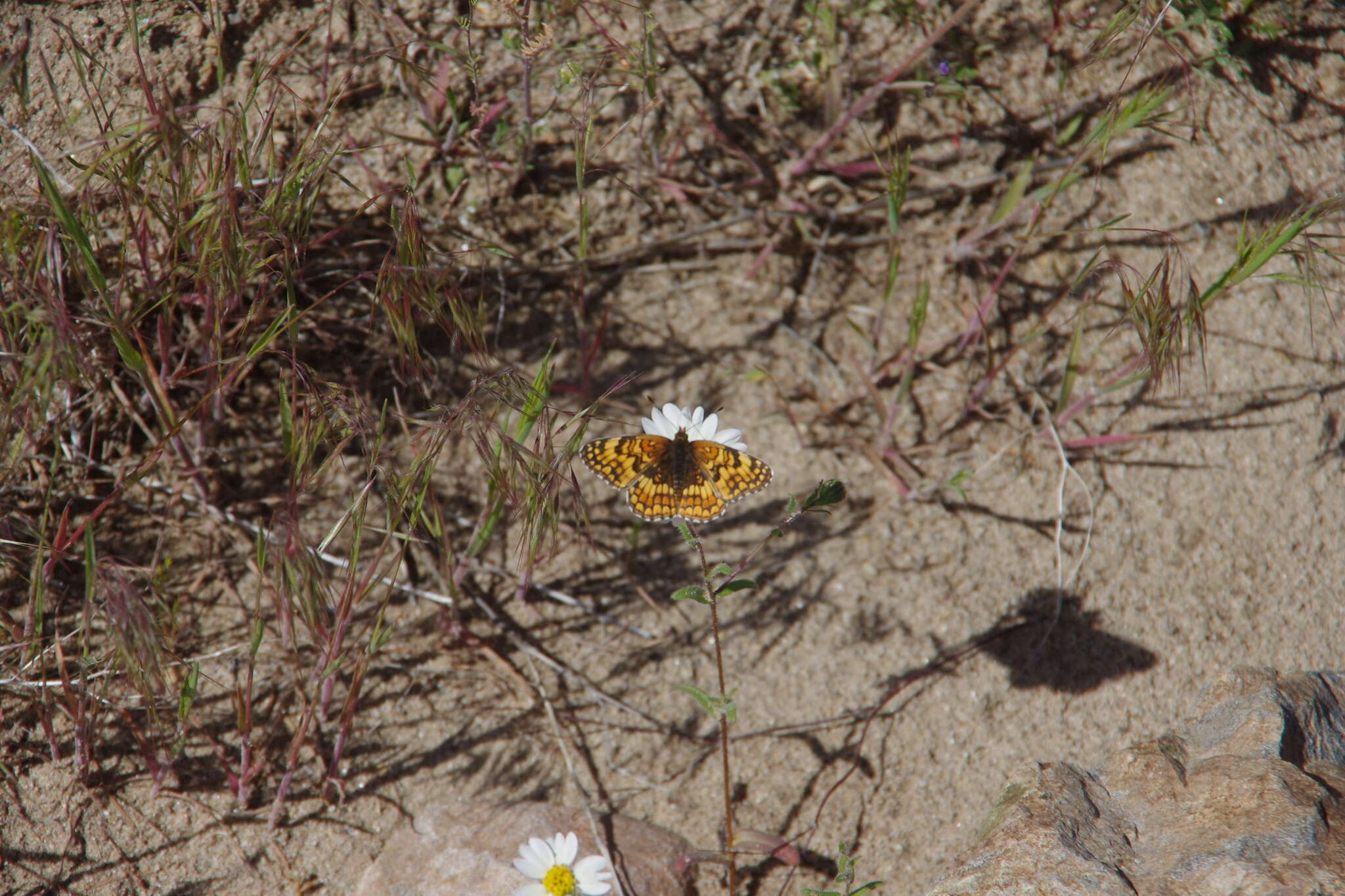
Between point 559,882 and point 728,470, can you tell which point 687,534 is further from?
point 559,882

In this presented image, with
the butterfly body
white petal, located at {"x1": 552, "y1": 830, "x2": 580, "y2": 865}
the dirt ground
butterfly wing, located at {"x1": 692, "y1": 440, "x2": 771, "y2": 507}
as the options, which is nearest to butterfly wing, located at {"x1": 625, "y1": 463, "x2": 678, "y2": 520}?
the butterfly body

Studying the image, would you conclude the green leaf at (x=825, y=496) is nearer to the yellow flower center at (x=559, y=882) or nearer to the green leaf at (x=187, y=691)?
the yellow flower center at (x=559, y=882)

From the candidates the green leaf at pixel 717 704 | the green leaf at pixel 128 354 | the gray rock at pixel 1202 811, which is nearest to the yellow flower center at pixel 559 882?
the green leaf at pixel 717 704

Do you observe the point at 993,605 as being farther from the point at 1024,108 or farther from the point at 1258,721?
the point at 1024,108

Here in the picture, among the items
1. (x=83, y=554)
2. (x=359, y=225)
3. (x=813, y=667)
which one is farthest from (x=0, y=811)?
(x=813, y=667)

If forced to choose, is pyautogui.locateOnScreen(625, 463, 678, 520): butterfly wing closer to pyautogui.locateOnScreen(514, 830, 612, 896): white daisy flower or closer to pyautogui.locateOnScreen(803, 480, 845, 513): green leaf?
pyautogui.locateOnScreen(803, 480, 845, 513): green leaf

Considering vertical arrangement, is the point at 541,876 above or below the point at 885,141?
below

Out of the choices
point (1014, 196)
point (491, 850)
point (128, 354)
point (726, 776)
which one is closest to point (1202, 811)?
point (726, 776)
